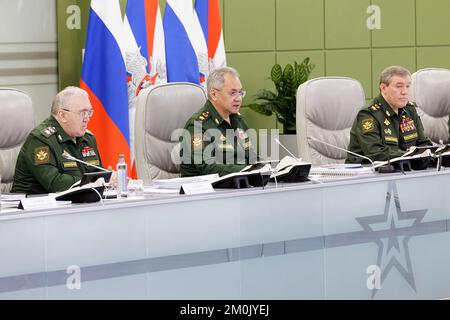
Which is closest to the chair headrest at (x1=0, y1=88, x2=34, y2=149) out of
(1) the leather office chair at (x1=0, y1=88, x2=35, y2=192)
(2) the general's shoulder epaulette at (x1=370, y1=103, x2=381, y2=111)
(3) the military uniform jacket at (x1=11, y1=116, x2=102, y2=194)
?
(1) the leather office chair at (x1=0, y1=88, x2=35, y2=192)

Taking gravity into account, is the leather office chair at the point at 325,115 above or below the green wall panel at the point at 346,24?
below

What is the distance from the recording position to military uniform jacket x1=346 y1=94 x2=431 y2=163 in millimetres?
4523

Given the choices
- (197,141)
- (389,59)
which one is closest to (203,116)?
(197,141)

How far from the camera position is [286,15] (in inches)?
274

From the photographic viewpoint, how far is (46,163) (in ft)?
12.2

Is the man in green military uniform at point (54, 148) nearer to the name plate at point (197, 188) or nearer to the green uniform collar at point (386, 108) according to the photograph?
the name plate at point (197, 188)

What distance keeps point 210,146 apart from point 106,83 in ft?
4.70

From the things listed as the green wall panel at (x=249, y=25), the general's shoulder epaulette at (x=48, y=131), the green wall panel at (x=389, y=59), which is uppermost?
the green wall panel at (x=249, y=25)

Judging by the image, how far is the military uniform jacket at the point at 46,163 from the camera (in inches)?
145

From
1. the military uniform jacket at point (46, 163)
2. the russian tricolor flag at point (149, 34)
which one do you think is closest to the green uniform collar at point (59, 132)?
the military uniform jacket at point (46, 163)

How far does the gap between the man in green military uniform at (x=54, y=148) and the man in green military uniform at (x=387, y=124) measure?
1.43 metres

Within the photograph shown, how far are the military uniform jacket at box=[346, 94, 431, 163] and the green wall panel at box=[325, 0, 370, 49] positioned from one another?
2412mm

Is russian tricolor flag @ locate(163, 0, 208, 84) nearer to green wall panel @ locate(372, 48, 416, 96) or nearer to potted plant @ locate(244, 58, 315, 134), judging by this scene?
potted plant @ locate(244, 58, 315, 134)
